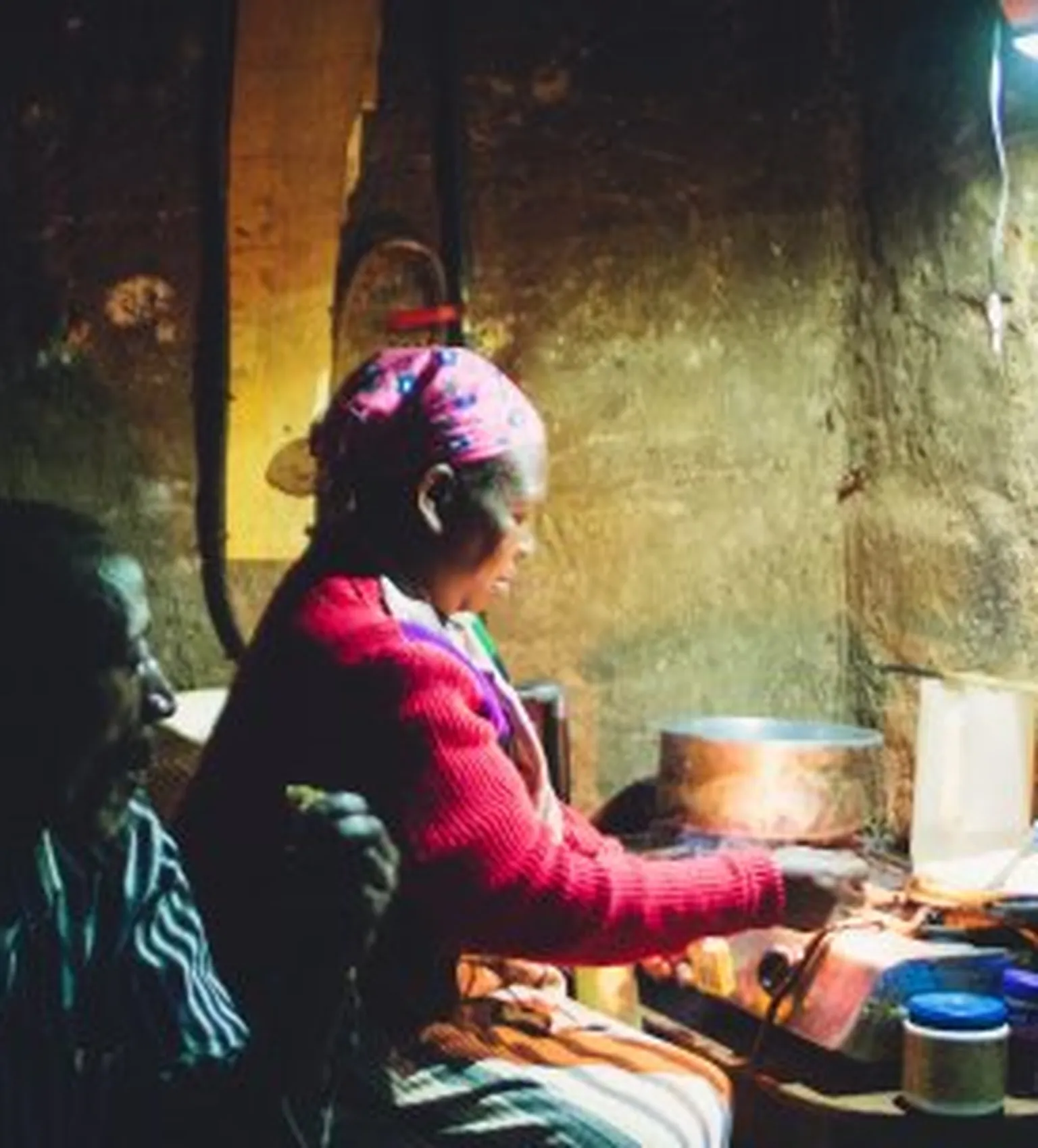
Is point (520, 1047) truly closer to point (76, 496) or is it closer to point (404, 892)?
point (404, 892)

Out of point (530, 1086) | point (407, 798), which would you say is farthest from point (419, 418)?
point (530, 1086)

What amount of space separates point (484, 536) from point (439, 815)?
61cm

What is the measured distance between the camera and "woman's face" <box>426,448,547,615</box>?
10.2 feet

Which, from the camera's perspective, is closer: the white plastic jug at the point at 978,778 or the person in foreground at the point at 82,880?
the person in foreground at the point at 82,880

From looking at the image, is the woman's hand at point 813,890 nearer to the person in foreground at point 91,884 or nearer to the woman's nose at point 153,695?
the person in foreground at point 91,884

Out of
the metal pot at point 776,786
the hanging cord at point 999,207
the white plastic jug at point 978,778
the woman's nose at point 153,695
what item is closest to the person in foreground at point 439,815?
the woman's nose at point 153,695

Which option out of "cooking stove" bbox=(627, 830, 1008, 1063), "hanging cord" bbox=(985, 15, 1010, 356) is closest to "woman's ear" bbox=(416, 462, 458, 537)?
"cooking stove" bbox=(627, 830, 1008, 1063)

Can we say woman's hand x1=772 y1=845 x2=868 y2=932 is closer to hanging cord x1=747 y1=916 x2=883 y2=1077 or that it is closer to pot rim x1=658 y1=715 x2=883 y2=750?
hanging cord x1=747 y1=916 x2=883 y2=1077

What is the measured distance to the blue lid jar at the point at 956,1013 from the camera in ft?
10.9

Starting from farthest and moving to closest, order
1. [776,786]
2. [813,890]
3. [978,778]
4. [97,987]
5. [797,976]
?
[978,778]
[776,786]
[797,976]
[813,890]
[97,987]

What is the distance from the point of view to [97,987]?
2.29 metres

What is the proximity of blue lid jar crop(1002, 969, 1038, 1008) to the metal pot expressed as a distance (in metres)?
0.71

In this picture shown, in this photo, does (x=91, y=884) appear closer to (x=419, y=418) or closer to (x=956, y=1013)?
(x=419, y=418)

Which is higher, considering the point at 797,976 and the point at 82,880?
the point at 82,880
